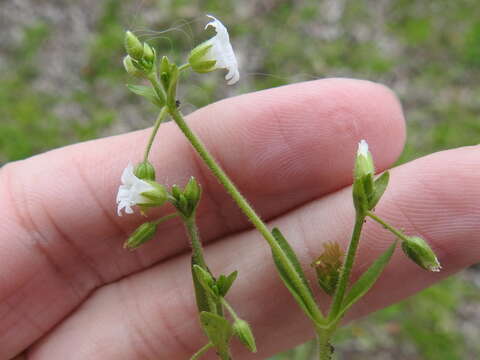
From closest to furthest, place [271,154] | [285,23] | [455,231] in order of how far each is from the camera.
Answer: [455,231]
[271,154]
[285,23]

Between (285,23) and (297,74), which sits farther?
(285,23)

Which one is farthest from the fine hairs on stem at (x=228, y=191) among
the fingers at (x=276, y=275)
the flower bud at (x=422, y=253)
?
the fingers at (x=276, y=275)

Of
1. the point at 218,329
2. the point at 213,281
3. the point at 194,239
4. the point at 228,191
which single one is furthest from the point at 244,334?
the point at 228,191

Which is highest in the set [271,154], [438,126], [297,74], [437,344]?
[271,154]

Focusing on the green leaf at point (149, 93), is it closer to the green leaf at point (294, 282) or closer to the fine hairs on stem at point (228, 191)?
the fine hairs on stem at point (228, 191)

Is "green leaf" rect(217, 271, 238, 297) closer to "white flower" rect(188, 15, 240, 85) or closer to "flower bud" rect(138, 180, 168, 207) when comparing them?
"flower bud" rect(138, 180, 168, 207)

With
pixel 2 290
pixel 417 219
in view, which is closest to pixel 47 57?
pixel 2 290

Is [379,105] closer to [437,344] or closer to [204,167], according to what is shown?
[204,167]
